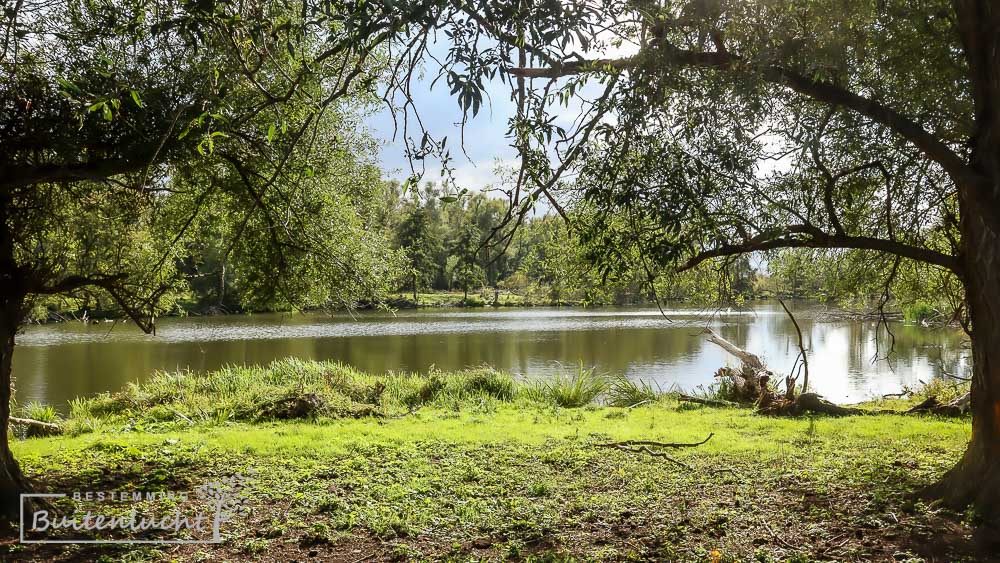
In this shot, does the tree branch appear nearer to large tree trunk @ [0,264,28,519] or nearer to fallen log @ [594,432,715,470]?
fallen log @ [594,432,715,470]

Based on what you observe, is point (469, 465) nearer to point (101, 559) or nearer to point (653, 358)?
point (101, 559)

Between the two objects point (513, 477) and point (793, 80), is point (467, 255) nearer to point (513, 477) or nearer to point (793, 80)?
point (793, 80)

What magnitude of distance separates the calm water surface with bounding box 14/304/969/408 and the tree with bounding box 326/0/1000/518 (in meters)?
7.53

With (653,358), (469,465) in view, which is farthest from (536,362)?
(469,465)

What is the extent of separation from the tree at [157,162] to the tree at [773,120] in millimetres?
1957

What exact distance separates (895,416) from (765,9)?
8071 millimetres

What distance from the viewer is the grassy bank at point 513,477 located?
14.3 ft

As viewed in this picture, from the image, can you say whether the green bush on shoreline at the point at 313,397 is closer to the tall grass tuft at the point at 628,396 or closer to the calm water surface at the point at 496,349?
the tall grass tuft at the point at 628,396

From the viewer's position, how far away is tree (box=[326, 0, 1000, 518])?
4.20 metres

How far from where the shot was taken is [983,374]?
4.62m

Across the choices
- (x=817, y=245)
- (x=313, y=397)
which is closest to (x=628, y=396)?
(x=313, y=397)

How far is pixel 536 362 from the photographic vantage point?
22.4 m

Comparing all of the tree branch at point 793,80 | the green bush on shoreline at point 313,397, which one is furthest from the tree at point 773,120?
the green bush on shoreline at point 313,397

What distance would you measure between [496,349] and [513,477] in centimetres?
2026
